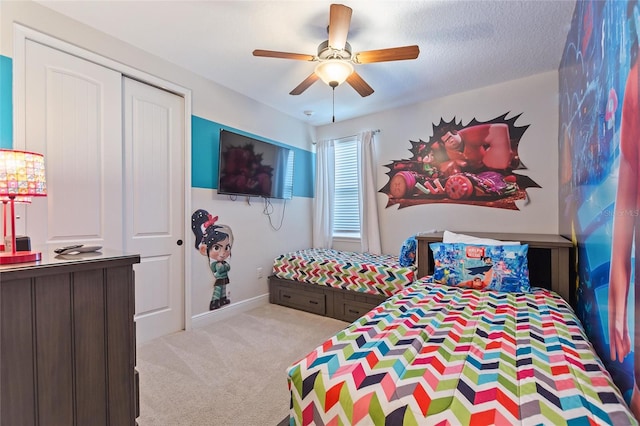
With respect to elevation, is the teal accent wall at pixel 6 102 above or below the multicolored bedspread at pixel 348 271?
above

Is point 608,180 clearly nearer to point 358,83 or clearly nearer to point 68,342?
point 358,83

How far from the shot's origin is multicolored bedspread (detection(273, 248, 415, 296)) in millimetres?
2857

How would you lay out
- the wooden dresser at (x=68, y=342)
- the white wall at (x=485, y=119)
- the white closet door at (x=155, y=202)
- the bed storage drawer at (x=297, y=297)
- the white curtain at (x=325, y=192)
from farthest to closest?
the white curtain at (x=325, y=192) < the bed storage drawer at (x=297, y=297) < the white wall at (x=485, y=119) < the white closet door at (x=155, y=202) < the wooden dresser at (x=68, y=342)

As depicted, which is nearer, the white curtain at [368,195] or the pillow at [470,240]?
the pillow at [470,240]

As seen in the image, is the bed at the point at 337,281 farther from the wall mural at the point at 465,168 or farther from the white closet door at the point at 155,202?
the white closet door at the point at 155,202

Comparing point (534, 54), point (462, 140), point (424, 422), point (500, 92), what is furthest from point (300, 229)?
point (424, 422)

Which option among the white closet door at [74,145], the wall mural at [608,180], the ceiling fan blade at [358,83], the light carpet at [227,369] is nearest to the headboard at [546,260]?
the wall mural at [608,180]

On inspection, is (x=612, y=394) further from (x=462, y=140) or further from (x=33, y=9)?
(x=33, y=9)

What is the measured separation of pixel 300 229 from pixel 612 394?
140 inches

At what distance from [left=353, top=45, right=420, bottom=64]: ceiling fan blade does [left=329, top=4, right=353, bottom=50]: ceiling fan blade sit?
170 mm

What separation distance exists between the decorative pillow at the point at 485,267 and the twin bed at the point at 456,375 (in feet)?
1.64

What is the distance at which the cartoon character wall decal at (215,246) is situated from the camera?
9.62 ft

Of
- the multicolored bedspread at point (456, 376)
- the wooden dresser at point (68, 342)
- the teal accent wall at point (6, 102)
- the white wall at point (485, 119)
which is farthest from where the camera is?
the white wall at point (485, 119)

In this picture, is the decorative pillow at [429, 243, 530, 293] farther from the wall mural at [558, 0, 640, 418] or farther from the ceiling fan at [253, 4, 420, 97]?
the ceiling fan at [253, 4, 420, 97]
